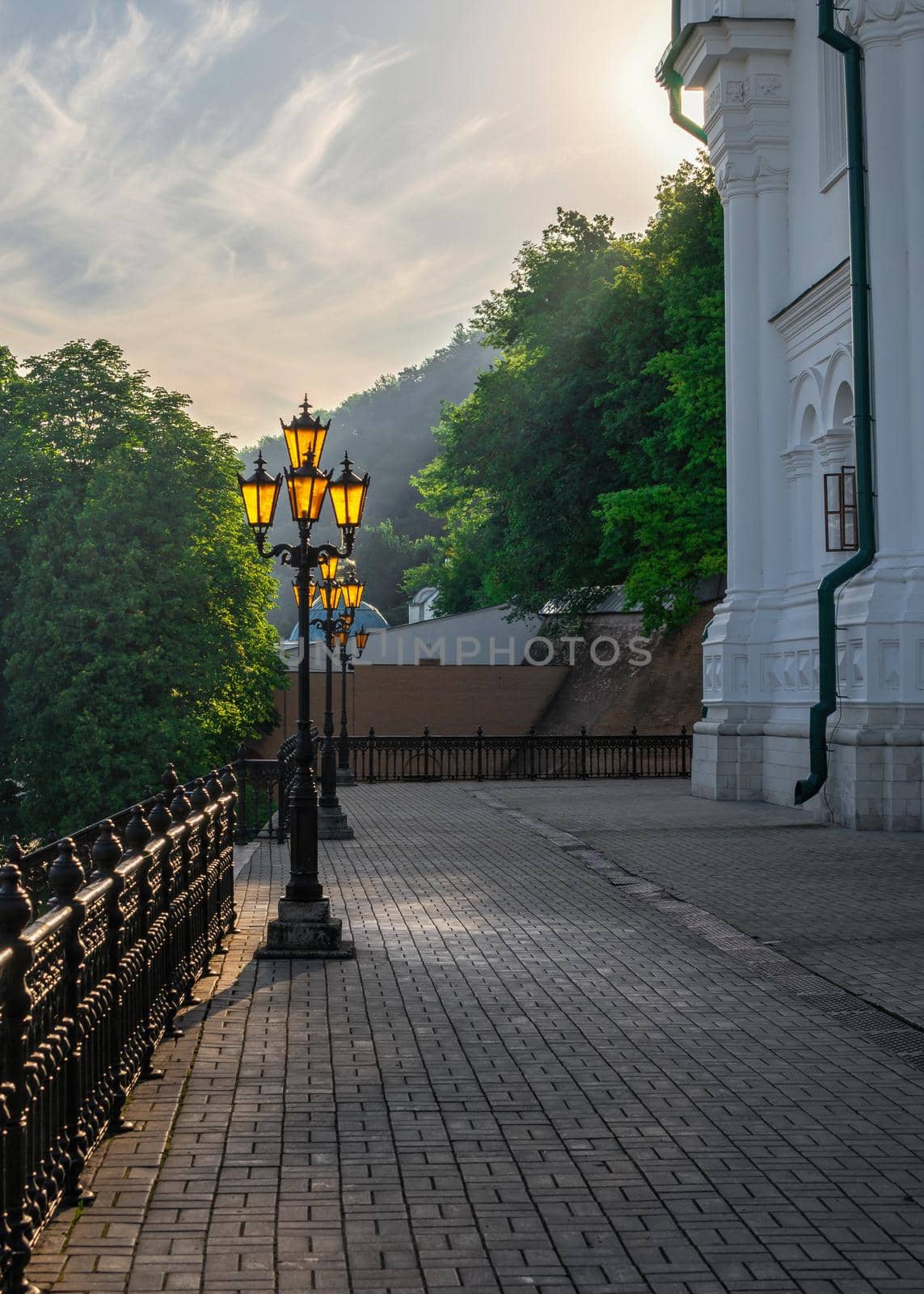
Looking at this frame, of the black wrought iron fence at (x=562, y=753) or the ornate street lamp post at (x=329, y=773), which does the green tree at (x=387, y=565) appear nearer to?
the black wrought iron fence at (x=562, y=753)

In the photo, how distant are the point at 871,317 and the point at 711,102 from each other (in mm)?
7312

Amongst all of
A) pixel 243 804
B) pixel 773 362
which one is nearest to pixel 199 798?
pixel 243 804

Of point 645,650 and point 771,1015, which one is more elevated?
point 645,650

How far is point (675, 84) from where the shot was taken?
25.9m

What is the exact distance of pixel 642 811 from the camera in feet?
69.6

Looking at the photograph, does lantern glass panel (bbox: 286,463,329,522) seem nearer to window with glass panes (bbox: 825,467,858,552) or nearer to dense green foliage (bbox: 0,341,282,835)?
window with glass panes (bbox: 825,467,858,552)

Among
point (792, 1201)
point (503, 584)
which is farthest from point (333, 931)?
point (503, 584)

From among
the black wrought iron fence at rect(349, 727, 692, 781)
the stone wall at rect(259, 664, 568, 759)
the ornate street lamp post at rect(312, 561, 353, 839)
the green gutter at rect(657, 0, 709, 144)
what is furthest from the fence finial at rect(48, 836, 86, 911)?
the stone wall at rect(259, 664, 568, 759)

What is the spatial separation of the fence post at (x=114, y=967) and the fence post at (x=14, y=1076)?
4.48 feet

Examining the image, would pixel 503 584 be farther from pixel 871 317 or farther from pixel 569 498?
pixel 871 317

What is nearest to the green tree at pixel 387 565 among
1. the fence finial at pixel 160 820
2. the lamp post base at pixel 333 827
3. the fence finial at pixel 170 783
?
the lamp post base at pixel 333 827

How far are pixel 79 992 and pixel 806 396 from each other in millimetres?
19415

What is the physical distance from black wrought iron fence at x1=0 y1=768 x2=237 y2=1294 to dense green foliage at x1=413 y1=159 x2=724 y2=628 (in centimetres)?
2317

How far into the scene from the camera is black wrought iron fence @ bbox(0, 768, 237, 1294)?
3.92 meters
